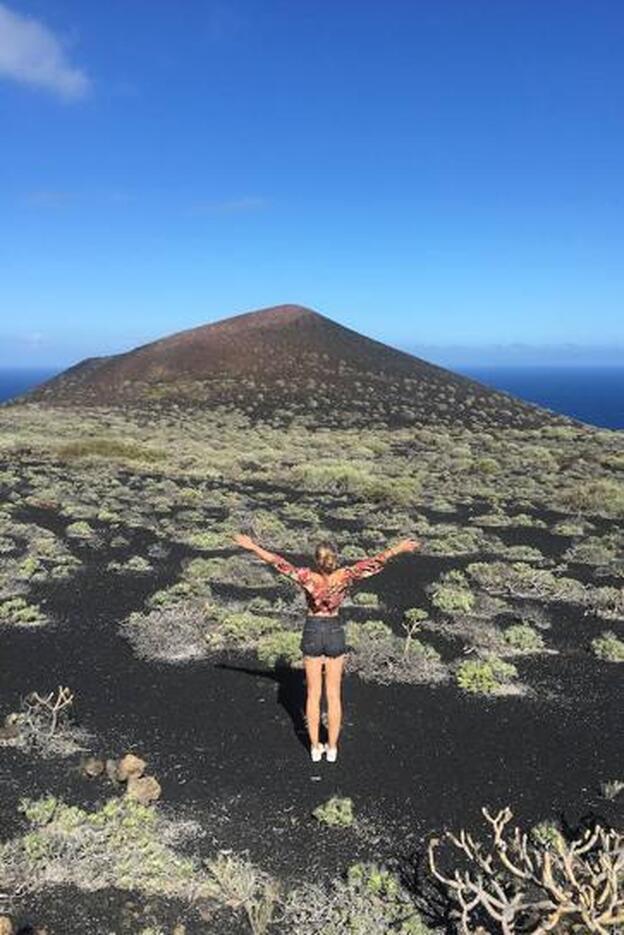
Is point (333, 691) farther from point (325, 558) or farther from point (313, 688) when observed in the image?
point (325, 558)

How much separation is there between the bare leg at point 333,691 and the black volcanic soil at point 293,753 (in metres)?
0.42

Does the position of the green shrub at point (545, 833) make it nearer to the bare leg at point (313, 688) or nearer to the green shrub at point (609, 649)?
the bare leg at point (313, 688)

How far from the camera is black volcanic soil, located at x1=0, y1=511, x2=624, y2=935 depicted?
24.1 ft

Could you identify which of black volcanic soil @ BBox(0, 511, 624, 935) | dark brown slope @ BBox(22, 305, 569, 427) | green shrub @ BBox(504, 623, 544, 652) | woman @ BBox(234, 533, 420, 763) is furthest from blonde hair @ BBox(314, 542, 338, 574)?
dark brown slope @ BBox(22, 305, 569, 427)

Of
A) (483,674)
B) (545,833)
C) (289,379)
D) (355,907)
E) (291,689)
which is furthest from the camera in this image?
(289,379)

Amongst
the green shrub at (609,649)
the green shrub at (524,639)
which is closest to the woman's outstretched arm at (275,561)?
the green shrub at (524,639)

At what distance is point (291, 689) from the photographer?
434 inches

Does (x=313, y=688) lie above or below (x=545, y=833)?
above

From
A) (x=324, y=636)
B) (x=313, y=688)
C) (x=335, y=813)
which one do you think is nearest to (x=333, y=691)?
(x=313, y=688)

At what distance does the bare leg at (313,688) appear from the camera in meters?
8.56

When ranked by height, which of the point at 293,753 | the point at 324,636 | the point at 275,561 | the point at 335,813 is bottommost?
the point at 293,753

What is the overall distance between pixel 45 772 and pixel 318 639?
126 inches

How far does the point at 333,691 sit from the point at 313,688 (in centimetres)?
22

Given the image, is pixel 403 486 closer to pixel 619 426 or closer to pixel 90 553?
pixel 90 553
